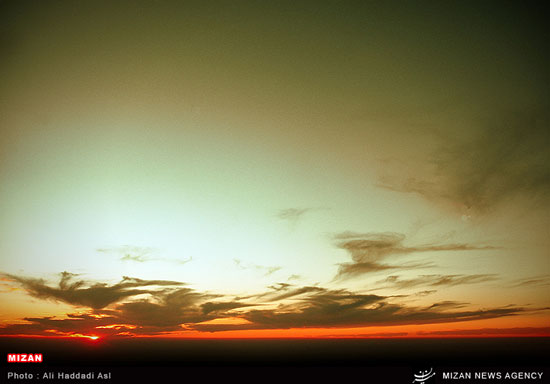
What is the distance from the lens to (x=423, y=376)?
11500 millimetres

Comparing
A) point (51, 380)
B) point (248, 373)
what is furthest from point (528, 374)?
point (51, 380)

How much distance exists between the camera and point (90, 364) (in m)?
11.5

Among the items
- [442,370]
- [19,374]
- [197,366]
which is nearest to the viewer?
[19,374]

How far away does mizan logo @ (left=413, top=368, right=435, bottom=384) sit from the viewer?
37.5 ft

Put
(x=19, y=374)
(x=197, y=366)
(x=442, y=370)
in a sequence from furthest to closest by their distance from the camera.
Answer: (x=197, y=366) < (x=442, y=370) < (x=19, y=374)

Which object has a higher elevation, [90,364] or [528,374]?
[90,364]

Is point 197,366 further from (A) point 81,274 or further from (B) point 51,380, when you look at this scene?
(A) point 81,274

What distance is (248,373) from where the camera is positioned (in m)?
12.1

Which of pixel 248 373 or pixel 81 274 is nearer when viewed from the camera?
pixel 248 373

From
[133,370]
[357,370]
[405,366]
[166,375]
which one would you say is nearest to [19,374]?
[133,370]

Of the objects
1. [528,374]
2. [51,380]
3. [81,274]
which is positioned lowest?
[528,374]

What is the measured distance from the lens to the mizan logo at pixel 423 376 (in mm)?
11422

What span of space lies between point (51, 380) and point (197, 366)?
4.42 m

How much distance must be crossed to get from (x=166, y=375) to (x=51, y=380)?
338cm
